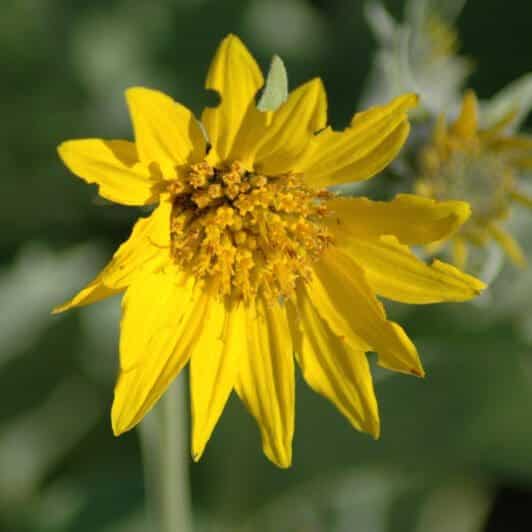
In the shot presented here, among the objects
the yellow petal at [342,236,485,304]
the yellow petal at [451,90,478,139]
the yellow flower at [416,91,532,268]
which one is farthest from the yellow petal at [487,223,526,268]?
the yellow petal at [342,236,485,304]

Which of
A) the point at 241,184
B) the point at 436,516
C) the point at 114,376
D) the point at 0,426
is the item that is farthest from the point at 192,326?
the point at 436,516

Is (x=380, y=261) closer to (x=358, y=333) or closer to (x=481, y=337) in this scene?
(x=358, y=333)

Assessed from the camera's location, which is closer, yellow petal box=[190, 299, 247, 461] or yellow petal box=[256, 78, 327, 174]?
yellow petal box=[256, 78, 327, 174]

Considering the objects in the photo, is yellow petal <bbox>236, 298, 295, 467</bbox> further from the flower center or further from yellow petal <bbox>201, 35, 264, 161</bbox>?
yellow petal <bbox>201, 35, 264, 161</bbox>

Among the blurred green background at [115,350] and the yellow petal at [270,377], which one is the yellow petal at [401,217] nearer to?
the yellow petal at [270,377]

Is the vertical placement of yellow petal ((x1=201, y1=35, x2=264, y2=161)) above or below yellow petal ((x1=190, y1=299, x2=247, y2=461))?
above

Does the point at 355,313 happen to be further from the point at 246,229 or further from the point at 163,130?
the point at 163,130

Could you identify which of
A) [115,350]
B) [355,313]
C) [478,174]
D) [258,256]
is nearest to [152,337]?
[258,256]

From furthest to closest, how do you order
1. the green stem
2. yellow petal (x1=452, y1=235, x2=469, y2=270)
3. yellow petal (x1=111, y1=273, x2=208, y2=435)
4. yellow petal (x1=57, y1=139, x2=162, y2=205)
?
yellow petal (x1=452, y1=235, x2=469, y2=270)
the green stem
yellow petal (x1=111, y1=273, x2=208, y2=435)
yellow petal (x1=57, y1=139, x2=162, y2=205)
